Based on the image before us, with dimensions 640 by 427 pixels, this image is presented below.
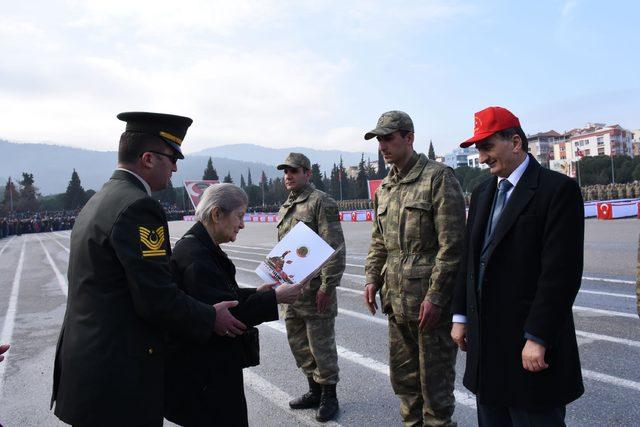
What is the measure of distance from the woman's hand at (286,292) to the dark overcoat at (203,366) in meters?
0.25

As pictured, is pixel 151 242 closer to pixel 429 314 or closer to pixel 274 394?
pixel 429 314

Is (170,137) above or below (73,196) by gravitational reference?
below

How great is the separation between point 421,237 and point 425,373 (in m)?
0.92

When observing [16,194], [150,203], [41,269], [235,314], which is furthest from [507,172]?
[16,194]

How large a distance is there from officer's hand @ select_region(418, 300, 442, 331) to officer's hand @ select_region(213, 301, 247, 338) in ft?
4.33

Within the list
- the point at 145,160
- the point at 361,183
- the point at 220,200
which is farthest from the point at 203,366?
the point at 361,183

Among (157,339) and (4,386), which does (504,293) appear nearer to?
(157,339)

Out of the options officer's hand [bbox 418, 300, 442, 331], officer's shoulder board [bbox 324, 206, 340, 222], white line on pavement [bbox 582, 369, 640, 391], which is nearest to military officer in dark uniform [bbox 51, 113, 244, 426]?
officer's hand [bbox 418, 300, 442, 331]

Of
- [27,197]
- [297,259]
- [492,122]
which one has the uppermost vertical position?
[27,197]

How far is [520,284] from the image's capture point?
8.27 ft

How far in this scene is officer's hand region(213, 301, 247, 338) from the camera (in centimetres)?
248

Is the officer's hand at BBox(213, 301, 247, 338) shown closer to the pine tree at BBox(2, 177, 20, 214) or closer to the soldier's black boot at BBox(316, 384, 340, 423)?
the soldier's black boot at BBox(316, 384, 340, 423)

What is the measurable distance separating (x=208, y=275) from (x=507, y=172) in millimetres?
1657

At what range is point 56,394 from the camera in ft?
8.13
